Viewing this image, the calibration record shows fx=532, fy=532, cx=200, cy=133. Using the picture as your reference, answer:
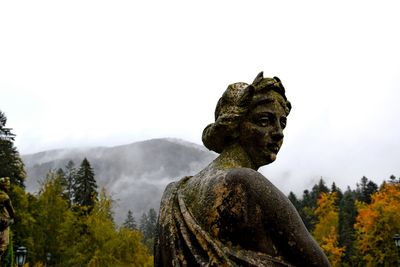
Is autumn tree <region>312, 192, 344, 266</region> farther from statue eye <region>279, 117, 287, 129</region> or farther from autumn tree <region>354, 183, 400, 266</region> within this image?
statue eye <region>279, 117, 287, 129</region>

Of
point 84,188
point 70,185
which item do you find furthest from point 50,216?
point 70,185

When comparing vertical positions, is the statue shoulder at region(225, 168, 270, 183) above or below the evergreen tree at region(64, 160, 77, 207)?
below

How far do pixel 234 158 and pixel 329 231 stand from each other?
217 ft

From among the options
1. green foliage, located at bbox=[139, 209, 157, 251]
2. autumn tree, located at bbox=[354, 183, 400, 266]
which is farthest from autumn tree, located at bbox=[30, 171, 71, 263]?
green foliage, located at bbox=[139, 209, 157, 251]

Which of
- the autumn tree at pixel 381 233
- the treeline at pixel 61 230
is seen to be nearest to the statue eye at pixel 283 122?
the treeline at pixel 61 230

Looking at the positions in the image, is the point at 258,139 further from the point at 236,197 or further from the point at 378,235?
the point at 378,235

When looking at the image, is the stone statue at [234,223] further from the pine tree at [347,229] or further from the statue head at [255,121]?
the pine tree at [347,229]

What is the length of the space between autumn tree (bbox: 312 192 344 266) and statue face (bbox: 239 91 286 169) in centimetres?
5398

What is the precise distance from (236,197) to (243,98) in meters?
0.80

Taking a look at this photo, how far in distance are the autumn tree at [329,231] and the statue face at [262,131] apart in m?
54.0

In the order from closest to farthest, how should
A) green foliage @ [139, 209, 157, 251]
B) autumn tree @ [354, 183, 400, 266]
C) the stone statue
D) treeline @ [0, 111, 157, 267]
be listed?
the stone statue, treeline @ [0, 111, 157, 267], autumn tree @ [354, 183, 400, 266], green foliage @ [139, 209, 157, 251]

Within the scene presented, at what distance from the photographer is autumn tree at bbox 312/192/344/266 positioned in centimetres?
5588

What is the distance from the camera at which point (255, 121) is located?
12.2 ft

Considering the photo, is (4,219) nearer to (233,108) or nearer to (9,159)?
(233,108)
